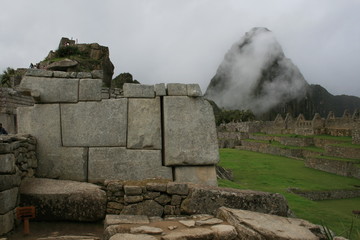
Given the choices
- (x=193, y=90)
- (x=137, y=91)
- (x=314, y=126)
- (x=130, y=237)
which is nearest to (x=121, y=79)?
(x=137, y=91)

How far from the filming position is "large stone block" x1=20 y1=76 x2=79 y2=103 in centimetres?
632

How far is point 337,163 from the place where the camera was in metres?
24.5

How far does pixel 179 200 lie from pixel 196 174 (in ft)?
3.32

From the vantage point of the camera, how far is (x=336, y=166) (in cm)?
2458

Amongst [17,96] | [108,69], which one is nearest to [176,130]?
[108,69]

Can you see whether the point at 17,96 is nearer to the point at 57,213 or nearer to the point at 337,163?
the point at 57,213

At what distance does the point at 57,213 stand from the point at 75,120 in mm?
1857

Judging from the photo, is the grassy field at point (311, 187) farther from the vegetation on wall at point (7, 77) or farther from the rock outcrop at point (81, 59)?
the vegetation on wall at point (7, 77)

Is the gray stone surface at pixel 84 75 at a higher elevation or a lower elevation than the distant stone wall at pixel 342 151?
higher


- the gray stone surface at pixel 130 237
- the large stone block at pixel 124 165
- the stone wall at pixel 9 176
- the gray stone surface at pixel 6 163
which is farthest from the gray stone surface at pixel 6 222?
the gray stone surface at pixel 130 237

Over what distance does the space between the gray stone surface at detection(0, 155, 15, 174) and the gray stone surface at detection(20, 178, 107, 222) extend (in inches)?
25.3

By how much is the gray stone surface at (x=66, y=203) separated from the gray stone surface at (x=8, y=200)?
10.0 inches

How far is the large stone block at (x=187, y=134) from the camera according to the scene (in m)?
6.27

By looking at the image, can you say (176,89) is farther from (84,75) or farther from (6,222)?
(6,222)
